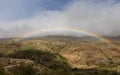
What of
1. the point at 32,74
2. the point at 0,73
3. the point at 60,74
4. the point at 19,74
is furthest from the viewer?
the point at 32,74

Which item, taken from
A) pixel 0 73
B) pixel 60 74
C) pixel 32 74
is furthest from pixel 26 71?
pixel 0 73

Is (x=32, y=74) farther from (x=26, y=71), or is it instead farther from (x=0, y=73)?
(x=0, y=73)

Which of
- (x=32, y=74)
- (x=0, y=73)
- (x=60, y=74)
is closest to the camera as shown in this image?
(x=0, y=73)

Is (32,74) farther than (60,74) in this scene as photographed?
Yes

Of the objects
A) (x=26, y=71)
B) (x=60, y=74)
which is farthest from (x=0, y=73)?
(x=26, y=71)

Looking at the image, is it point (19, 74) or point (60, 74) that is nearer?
point (60, 74)

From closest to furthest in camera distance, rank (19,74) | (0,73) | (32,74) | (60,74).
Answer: (0,73) → (60,74) → (19,74) → (32,74)

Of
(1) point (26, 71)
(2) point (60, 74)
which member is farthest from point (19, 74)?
(2) point (60, 74)

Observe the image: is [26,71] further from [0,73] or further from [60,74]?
[0,73]
